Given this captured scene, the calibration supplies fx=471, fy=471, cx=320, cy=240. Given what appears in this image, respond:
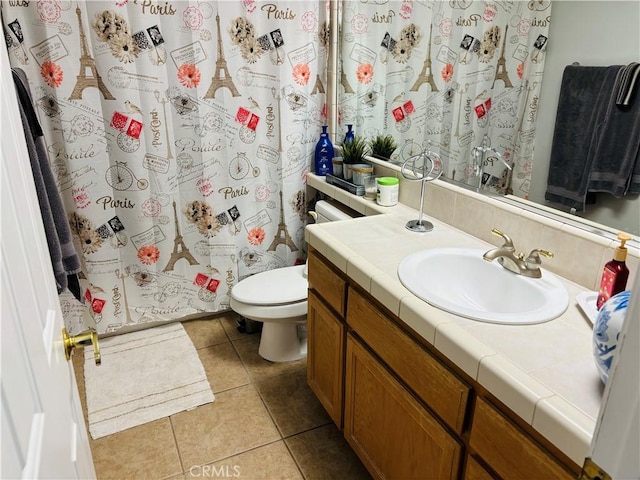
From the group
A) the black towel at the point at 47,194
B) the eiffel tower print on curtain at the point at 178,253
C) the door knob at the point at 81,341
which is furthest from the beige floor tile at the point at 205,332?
the door knob at the point at 81,341

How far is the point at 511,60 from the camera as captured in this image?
170 centimetres

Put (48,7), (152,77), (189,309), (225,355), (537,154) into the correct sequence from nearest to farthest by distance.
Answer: (537,154) < (48,7) < (152,77) < (225,355) < (189,309)

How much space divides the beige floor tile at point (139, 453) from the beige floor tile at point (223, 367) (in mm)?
317

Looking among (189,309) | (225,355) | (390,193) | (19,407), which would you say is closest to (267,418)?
(225,355)

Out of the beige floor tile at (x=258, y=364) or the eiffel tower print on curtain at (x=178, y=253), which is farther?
the eiffel tower print on curtain at (x=178, y=253)

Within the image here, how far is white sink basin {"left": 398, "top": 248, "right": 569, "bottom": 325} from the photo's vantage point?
1.20m

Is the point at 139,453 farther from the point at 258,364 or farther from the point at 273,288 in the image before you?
the point at 273,288

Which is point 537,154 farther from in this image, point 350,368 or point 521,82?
point 350,368

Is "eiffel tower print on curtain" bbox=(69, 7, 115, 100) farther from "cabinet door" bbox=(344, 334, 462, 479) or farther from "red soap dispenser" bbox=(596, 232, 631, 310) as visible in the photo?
"red soap dispenser" bbox=(596, 232, 631, 310)

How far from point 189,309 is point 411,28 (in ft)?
6.16

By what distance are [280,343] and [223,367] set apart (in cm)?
31

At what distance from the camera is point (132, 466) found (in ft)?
5.98

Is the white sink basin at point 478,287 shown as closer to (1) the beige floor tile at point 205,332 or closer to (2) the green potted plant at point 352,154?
(2) the green potted plant at point 352,154

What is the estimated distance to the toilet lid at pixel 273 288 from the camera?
2.21 metres
